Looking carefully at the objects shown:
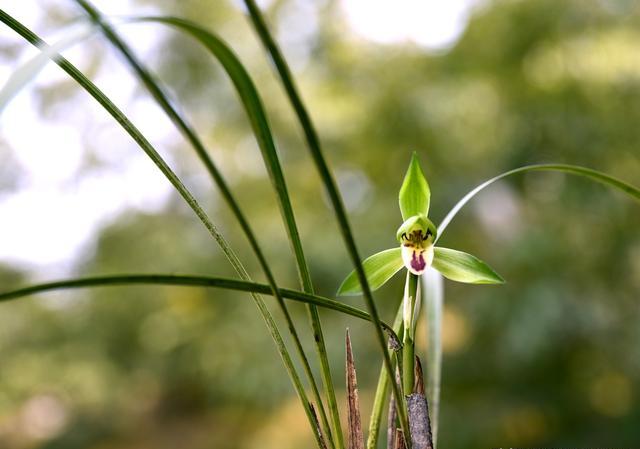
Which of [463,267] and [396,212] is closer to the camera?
[463,267]

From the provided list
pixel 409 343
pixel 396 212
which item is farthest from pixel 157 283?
pixel 396 212

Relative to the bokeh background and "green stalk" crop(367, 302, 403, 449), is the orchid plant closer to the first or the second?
"green stalk" crop(367, 302, 403, 449)

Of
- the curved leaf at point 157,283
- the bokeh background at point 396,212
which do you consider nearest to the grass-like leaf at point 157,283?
the curved leaf at point 157,283

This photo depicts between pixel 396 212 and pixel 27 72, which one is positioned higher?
pixel 396 212

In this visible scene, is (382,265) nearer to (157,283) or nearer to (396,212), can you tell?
(157,283)

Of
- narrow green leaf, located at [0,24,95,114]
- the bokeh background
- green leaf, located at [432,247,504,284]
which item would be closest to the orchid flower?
green leaf, located at [432,247,504,284]

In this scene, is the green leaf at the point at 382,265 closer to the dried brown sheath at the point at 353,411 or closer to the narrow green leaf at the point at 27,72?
the dried brown sheath at the point at 353,411
